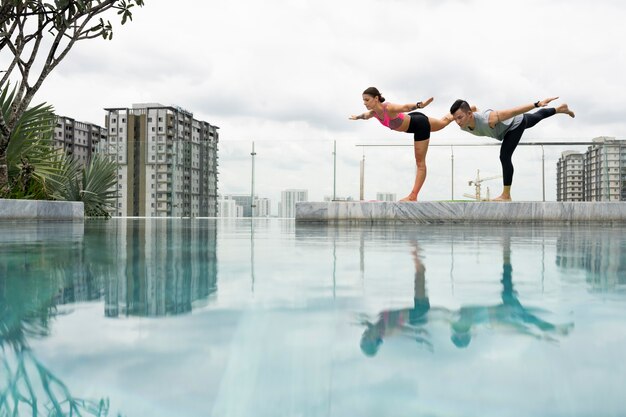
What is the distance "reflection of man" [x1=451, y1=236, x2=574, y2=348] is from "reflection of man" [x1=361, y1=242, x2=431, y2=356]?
0.25ft

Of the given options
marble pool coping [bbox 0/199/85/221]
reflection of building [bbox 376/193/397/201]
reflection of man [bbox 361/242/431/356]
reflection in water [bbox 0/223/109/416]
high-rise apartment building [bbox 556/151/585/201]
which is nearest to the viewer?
reflection in water [bbox 0/223/109/416]

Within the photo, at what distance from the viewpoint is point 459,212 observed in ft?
32.3

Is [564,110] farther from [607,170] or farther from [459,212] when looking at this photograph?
[607,170]

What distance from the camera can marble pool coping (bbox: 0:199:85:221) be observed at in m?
7.99

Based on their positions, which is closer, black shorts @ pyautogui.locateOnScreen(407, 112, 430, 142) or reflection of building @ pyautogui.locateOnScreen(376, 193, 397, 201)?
black shorts @ pyautogui.locateOnScreen(407, 112, 430, 142)

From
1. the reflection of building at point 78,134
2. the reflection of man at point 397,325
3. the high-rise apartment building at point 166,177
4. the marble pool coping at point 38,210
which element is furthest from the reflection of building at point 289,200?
the reflection of building at point 78,134

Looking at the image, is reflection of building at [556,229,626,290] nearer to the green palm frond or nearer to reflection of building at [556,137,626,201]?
the green palm frond

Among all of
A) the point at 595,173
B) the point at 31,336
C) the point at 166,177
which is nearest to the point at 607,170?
the point at 595,173

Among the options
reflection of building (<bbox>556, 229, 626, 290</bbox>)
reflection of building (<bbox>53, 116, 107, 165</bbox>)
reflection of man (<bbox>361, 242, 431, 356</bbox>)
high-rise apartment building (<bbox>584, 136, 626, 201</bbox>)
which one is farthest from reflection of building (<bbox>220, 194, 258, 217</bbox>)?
reflection of building (<bbox>53, 116, 107, 165</bbox>)

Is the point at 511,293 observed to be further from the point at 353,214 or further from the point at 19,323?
the point at 353,214

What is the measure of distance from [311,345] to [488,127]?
9101 millimetres

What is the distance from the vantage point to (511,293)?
1644 millimetres

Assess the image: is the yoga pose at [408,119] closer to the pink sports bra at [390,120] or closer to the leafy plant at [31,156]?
the pink sports bra at [390,120]

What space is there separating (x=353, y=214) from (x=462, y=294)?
850 cm
